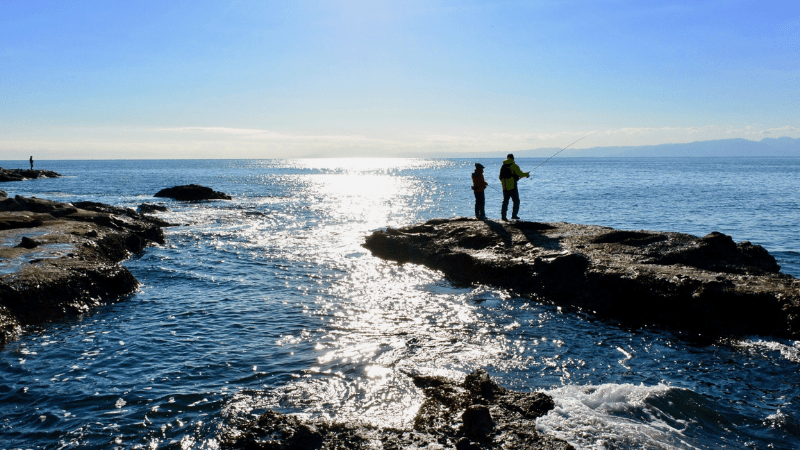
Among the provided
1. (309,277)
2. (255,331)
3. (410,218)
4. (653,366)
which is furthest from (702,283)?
(410,218)

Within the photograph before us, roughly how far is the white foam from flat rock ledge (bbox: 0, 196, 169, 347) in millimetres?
11163

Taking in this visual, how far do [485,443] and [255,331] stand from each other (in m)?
6.79

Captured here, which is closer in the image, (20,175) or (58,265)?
(58,265)

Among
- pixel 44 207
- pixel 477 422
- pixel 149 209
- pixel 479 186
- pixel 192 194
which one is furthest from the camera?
pixel 192 194

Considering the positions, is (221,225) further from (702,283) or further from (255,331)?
(702,283)

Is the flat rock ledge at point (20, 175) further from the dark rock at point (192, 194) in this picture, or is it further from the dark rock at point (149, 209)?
the dark rock at point (149, 209)

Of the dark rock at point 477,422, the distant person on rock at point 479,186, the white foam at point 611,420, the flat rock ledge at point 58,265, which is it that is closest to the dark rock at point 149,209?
the flat rock ledge at point 58,265

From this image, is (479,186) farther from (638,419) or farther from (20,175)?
(20,175)

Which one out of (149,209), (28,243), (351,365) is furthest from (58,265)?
(149,209)

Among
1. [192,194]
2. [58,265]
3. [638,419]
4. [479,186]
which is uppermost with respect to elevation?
[479,186]

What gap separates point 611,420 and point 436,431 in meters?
2.68

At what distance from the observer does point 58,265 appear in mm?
13703

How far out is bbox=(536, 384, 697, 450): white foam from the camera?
261 inches

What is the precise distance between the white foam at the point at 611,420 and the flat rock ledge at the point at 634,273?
4.05 m
